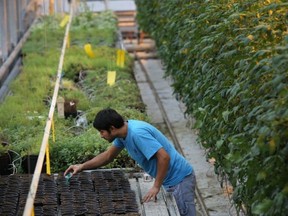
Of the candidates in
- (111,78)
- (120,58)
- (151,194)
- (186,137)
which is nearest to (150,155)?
(151,194)

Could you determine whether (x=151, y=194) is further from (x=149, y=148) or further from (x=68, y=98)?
(x=68, y=98)

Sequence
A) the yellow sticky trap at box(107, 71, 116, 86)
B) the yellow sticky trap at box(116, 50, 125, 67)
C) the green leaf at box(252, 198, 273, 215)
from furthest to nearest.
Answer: the yellow sticky trap at box(116, 50, 125, 67) → the yellow sticky trap at box(107, 71, 116, 86) → the green leaf at box(252, 198, 273, 215)

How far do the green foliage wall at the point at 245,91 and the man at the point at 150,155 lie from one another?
38 centimetres

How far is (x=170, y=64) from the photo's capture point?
1329cm

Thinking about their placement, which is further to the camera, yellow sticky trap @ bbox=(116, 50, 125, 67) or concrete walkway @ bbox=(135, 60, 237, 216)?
yellow sticky trap @ bbox=(116, 50, 125, 67)

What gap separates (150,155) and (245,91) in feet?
3.27

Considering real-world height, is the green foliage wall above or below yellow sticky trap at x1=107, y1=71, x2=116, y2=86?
above

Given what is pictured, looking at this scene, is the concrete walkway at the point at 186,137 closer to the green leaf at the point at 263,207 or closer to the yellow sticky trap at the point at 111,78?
the yellow sticky trap at the point at 111,78

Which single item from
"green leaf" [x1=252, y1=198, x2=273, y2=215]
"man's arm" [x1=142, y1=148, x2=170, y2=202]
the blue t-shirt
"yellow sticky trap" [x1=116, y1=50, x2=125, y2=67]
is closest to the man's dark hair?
the blue t-shirt

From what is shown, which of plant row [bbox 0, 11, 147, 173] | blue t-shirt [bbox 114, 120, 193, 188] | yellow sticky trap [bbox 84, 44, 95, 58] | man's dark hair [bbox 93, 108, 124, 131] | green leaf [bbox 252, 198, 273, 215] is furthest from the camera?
yellow sticky trap [bbox 84, 44, 95, 58]

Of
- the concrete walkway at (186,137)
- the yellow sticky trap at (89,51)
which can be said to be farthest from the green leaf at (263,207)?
the yellow sticky trap at (89,51)

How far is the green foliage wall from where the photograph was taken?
5.31 meters

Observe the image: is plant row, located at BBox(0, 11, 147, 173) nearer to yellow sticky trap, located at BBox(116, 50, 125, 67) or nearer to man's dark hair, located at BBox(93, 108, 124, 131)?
yellow sticky trap, located at BBox(116, 50, 125, 67)

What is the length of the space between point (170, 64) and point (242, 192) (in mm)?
6859
